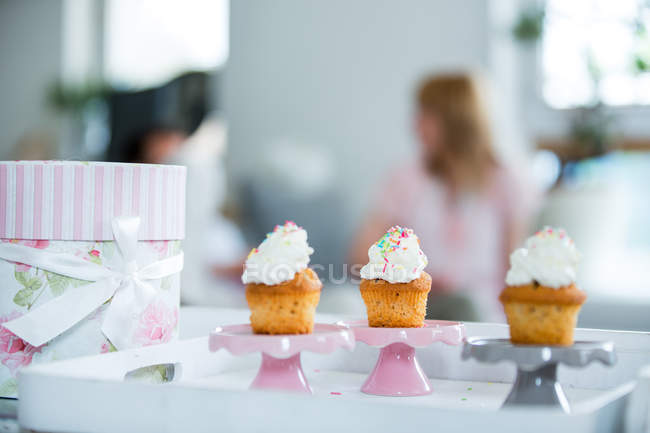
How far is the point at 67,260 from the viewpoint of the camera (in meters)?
0.68

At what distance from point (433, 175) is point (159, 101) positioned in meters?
2.07

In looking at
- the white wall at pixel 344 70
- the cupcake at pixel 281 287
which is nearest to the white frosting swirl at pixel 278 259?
the cupcake at pixel 281 287

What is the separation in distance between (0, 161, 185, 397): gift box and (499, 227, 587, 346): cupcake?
334mm

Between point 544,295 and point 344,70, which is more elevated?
point 344,70

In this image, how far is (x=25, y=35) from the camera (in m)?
4.70

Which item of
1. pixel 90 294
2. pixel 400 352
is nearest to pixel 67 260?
pixel 90 294

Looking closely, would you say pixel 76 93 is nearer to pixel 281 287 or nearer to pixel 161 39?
pixel 161 39

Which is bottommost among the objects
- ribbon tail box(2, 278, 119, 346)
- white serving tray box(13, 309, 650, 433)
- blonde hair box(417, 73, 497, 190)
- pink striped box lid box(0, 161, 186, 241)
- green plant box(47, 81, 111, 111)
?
white serving tray box(13, 309, 650, 433)

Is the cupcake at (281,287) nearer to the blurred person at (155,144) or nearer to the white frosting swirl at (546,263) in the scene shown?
the white frosting swirl at (546,263)

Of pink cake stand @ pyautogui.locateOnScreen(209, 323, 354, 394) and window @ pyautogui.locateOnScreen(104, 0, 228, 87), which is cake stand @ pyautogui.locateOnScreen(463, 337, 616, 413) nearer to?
pink cake stand @ pyautogui.locateOnScreen(209, 323, 354, 394)

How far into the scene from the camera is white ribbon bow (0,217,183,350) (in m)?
0.67

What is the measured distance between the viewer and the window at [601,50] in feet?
10.0

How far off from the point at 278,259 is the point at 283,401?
16 cm

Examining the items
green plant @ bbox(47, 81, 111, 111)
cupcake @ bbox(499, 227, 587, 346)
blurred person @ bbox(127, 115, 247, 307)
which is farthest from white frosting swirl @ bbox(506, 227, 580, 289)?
green plant @ bbox(47, 81, 111, 111)
